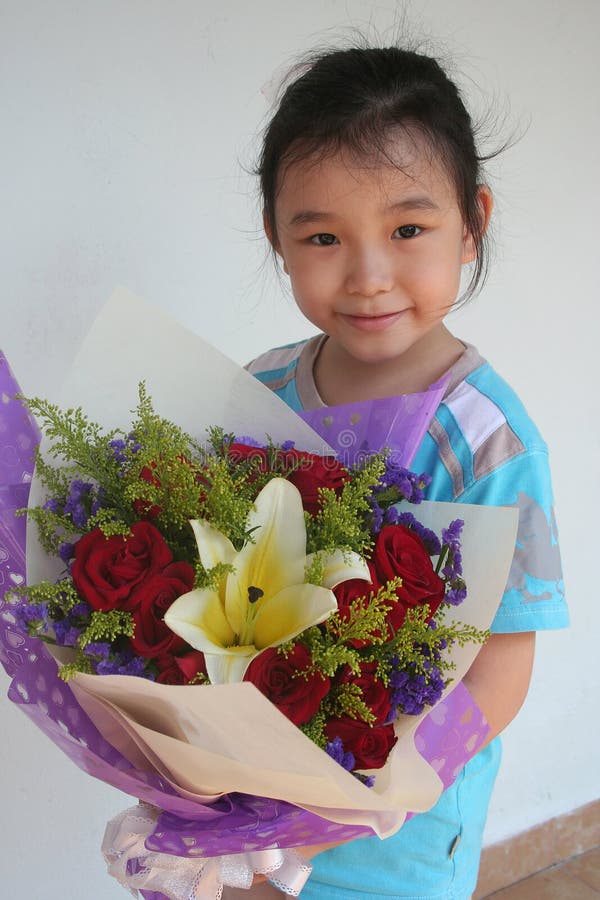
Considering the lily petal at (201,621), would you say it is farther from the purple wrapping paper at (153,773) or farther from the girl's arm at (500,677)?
the girl's arm at (500,677)

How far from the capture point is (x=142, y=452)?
0.74 meters

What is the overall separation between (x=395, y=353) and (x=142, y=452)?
1.14 feet

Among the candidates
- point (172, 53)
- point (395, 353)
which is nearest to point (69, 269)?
point (172, 53)

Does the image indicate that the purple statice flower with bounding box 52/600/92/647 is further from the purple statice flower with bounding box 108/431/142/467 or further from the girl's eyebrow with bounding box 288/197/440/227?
the girl's eyebrow with bounding box 288/197/440/227

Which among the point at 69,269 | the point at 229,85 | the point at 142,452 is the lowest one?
the point at 142,452

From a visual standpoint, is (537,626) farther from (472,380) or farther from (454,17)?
(454,17)

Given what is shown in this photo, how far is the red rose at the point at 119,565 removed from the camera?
68 centimetres

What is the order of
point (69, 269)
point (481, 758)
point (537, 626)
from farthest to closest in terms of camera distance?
point (69, 269) < point (481, 758) < point (537, 626)

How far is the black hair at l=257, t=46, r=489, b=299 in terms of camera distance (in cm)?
92

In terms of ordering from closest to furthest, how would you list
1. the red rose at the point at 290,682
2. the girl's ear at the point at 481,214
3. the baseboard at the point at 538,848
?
the red rose at the point at 290,682, the girl's ear at the point at 481,214, the baseboard at the point at 538,848

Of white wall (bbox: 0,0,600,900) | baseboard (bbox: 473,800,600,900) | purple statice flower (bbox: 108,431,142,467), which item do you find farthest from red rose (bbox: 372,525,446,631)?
baseboard (bbox: 473,800,600,900)

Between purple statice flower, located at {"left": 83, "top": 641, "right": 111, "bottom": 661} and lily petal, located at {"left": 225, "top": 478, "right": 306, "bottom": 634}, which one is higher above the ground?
lily petal, located at {"left": 225, "top": 478, "right": 306, "bottom": 634}

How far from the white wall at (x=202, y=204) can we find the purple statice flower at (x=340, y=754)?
0.91m

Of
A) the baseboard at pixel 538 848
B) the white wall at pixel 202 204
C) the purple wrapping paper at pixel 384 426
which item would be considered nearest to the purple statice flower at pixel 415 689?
the purple wrapping paper at pixel 384 426
